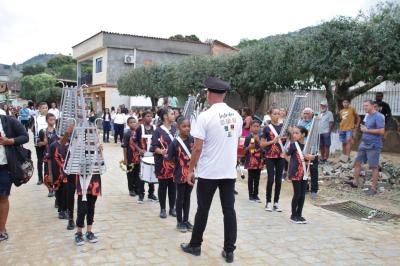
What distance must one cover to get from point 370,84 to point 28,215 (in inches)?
433

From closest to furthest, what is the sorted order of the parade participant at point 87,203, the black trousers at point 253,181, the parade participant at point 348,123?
the parade participant at point 87,203, the black trousers at point 253,181, the parade participant at point 348,123

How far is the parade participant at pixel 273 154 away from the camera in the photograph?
7516mm

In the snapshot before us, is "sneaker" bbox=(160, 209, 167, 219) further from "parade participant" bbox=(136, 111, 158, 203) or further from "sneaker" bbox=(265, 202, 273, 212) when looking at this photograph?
"sneaker" bbox=(265, 202, 273, 212)

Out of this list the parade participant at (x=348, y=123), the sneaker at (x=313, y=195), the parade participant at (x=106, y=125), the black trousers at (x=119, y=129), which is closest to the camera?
the sneaker at (x=313, y=195)

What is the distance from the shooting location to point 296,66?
12898 millimetres

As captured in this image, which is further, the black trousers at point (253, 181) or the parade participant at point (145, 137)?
the black trousers at point (253, 181)

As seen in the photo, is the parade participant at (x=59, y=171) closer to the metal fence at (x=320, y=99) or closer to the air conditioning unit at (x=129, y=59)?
the metal fence at (x=320, y=99)

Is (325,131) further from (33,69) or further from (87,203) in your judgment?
(33,69)

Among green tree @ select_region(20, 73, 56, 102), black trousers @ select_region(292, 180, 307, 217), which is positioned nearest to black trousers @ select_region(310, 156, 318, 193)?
black trousers @ select_region(292, 180, 307, 217)

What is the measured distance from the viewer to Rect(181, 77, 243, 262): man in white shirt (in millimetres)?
4773

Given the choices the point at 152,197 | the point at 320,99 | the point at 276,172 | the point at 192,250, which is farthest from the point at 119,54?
the point at 192,250

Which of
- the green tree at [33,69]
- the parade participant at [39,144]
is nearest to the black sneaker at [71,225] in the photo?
the parade participant at [39,144]

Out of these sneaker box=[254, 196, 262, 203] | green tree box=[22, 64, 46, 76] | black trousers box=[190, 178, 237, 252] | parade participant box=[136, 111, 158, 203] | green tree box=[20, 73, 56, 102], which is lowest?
sneaker box=[254, 196, 262, 203]

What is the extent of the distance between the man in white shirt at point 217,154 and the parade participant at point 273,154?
2675mm
